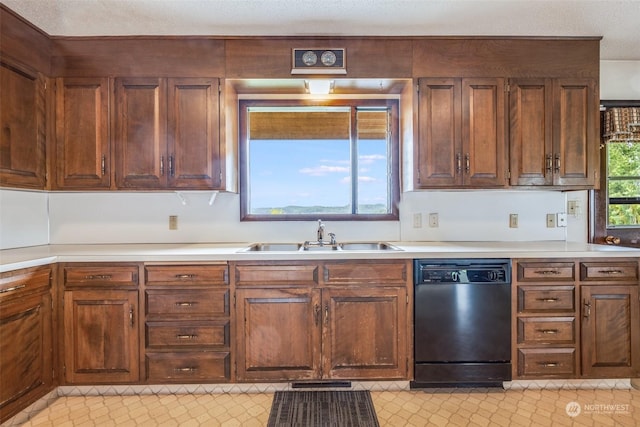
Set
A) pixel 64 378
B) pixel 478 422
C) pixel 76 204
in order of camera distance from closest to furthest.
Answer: pixel 478 422
pixel 64 378
pixel 76 204

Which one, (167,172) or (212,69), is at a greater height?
(212,69)

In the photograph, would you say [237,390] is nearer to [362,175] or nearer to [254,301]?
[254,301]

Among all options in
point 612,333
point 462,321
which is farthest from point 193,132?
point 612,333

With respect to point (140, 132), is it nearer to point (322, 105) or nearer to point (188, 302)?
point (188, 302)

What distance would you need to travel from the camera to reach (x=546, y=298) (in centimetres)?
212

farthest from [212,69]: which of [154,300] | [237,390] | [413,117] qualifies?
[237,390]

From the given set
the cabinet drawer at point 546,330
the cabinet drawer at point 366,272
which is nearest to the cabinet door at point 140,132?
the cabinet drawer at point 366,272

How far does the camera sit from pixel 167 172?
2.30m

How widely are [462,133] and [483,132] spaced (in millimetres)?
150

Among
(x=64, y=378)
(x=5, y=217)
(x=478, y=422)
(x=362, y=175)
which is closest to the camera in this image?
(x=478, y=422)

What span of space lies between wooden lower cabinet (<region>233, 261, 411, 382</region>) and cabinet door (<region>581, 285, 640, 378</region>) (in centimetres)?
122

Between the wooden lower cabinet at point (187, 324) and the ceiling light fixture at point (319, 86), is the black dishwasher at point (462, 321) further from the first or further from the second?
the ceiling light fixture at point (319, 86)

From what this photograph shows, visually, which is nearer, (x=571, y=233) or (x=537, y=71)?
(x=537, y=71)

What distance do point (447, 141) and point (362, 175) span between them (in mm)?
741
